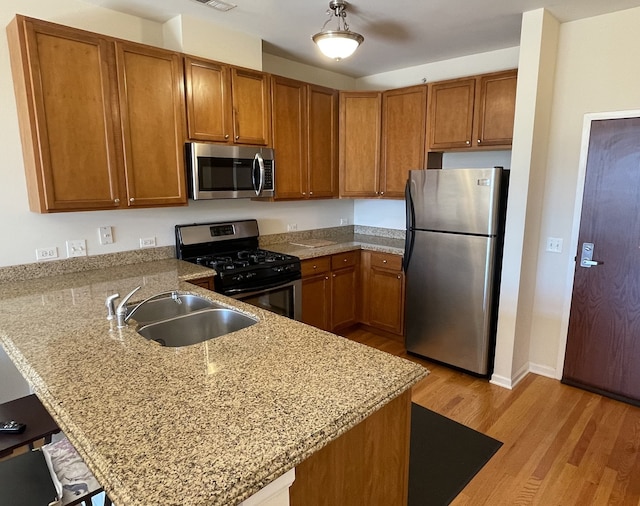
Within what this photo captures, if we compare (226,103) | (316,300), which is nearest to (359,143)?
(226,103)

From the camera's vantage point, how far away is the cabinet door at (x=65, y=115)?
2184mm

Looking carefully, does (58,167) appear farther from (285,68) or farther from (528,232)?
(528,232)

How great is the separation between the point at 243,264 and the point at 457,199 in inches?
66.8

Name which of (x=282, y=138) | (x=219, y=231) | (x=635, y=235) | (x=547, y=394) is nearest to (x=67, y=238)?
(x=219, y=231)

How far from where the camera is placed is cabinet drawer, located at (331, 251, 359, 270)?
372 centimetres

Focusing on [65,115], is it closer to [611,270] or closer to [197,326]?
[197,326]

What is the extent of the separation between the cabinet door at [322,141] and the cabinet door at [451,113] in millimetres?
908

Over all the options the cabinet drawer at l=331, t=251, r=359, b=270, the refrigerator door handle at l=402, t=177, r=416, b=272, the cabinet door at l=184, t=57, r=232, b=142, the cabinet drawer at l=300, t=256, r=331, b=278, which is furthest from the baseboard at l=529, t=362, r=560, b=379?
the cabinet door at l=184, t=57, r=232, b=142

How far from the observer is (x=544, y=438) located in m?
2.47

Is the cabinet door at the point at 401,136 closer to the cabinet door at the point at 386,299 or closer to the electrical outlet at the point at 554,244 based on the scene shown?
the cabinet door at the point at 386,299

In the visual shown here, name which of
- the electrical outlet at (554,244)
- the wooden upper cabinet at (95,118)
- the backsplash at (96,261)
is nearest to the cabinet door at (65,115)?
the wooden upper cabinet at (95,118)

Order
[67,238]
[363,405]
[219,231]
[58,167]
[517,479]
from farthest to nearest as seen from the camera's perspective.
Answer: [219,231], [67,238], [58,167], [517,479], [363,405]

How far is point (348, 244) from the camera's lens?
3.98 meters

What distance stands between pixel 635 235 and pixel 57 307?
3559 mm
